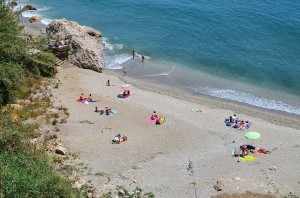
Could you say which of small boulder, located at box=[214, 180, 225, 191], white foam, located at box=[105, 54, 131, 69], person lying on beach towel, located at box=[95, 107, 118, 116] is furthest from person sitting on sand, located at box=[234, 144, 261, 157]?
white foam, located at box=[105, 54, 131, 69]

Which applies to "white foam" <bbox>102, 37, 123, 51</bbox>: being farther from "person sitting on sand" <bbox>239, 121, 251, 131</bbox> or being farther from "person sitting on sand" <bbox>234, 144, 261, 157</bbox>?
"person sitting on sand" <bbox>234, 144, 261, 157</bbox>

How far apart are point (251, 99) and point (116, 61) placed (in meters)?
18.0

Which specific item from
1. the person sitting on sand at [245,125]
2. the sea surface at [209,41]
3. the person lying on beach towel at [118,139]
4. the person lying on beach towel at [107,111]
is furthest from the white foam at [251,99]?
the person lying on beach towel at [118,139]

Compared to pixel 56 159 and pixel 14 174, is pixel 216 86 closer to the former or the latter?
pixel 56 159

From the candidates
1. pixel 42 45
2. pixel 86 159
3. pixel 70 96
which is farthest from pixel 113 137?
pixel 42 45

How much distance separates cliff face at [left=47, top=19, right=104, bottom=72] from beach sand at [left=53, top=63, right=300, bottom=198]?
3.45 meters

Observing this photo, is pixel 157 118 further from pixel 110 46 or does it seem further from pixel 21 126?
pixel 110 46

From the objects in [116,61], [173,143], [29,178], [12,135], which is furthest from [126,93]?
[29,178]

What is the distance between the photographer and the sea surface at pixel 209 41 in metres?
45.6

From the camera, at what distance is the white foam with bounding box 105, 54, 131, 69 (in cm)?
4912

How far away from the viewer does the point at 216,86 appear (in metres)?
45.4

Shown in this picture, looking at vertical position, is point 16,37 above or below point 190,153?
above

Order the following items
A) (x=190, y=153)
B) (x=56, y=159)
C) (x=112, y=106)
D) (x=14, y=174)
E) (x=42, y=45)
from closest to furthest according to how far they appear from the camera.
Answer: (x=14, y=174) < (x=56, y=159) < (x=190, y=153) < (x=112, y=106) < (x=42, y=45)

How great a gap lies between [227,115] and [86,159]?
51.6 ft
